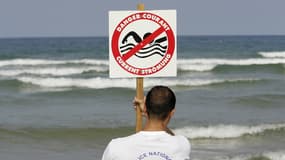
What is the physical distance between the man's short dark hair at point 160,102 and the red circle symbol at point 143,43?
4.92ft

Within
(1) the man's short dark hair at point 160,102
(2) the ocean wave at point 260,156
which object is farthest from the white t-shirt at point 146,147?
(2) the ocean wave at point 260,156

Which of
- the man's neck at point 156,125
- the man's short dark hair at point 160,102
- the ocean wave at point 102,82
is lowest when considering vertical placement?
the ocean wave at point 102,82

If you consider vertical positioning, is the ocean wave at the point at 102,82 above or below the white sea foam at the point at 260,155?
below

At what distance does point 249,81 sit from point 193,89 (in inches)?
114

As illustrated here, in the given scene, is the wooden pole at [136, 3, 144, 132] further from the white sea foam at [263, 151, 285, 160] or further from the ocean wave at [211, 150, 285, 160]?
the white sea foam at [263, 151, 285, 160]

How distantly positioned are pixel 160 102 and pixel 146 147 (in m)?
0.24

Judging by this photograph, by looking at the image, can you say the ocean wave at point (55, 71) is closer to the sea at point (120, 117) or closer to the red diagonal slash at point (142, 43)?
the sea at point (120, 117)

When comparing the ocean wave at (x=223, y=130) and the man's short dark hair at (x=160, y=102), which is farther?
the ocean wave at (x=223, y=130)

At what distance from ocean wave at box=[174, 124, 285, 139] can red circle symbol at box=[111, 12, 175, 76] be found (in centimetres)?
768

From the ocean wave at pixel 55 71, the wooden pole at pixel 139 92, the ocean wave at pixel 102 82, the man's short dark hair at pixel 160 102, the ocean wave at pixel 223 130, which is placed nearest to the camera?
the man's short dark hair at pixel 160 102

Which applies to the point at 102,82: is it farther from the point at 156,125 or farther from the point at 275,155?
the point at 156,125

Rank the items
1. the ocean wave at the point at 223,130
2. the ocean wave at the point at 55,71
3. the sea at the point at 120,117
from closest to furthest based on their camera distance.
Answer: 1. the sea at the point at 120,117
2. the ocean wave at the point at 223,130
3. the ocean wave at the point at 55,71

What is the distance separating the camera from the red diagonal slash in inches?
196

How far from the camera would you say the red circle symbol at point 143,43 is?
4.99m
